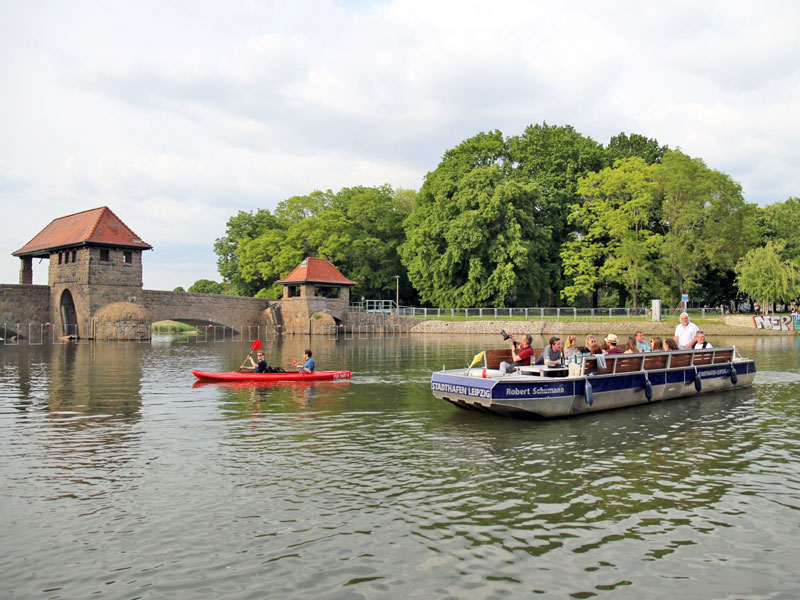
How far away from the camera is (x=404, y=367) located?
25.9 m

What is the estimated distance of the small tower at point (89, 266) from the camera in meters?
42.9

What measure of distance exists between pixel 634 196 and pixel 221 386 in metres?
46.3

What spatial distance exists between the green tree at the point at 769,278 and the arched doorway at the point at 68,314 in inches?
2034

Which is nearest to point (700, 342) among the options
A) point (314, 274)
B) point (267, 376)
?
point (267, 376)

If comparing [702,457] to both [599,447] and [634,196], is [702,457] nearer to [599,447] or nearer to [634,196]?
[599,447]

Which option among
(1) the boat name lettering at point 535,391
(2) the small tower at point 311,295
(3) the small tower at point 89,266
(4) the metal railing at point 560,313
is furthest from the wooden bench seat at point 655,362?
(2) the small tower at point 311,295

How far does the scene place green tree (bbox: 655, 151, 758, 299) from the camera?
54188 mm

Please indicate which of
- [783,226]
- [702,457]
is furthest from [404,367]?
[783,226]

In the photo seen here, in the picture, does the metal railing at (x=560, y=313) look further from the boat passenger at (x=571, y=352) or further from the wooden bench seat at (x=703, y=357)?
the boat passenger at (x=571, y=352)

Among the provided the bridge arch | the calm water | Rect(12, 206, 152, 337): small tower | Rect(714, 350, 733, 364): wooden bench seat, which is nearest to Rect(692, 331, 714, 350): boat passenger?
Rect(714, 350, 733, 364): wooden bench seat

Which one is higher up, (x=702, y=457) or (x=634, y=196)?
(x=634, y=196)

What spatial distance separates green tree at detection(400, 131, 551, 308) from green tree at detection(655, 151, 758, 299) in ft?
35.5

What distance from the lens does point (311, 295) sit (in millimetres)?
57969

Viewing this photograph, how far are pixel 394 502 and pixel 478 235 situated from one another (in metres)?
48.3
